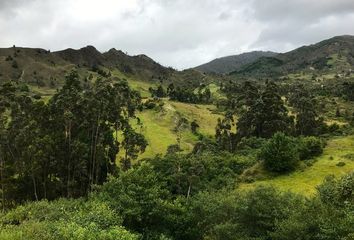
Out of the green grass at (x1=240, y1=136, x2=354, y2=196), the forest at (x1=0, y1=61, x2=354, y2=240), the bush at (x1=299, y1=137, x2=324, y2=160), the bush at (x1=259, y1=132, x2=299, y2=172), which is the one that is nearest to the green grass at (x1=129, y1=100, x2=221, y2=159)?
the forest at (x1=0, y1=61, x2=354, y2=240)

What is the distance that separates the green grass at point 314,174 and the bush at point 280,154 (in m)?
2.31

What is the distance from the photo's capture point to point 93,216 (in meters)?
54.3

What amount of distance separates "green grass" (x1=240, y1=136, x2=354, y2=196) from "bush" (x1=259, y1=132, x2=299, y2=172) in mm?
2312

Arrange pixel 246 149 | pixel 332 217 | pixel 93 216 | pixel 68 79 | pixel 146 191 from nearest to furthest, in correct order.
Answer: pixel 332 217
pixel 93 216
pixel 146 191
pixel 68 79
pixel 246 149

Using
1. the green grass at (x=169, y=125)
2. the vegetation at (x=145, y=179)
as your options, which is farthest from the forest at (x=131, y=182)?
the green grass at (x=169, y=125)

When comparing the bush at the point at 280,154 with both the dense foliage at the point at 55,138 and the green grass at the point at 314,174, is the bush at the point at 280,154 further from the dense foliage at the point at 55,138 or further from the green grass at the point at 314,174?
the dense foliage at the point at 55,138

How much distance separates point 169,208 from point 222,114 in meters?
136

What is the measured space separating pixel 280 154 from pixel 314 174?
7880 millimetres

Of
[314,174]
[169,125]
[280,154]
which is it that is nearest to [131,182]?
[280,154]

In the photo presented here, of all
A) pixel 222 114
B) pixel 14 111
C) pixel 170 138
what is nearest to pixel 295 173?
pixel 14 111

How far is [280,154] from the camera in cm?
9375

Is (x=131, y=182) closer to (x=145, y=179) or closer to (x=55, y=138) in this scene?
(x=145, y=179)

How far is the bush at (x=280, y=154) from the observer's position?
308 feet

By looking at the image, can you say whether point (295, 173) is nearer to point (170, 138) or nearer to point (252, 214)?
point (252, 214)
